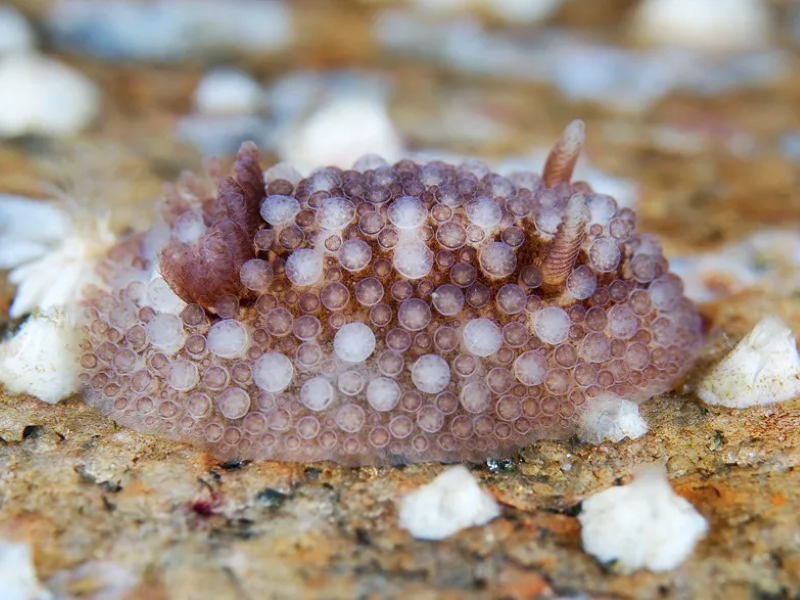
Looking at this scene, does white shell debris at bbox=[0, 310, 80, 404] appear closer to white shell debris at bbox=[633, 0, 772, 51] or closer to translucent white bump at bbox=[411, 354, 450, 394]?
translucent white bump at bbox=[411, 354, 450, 394]

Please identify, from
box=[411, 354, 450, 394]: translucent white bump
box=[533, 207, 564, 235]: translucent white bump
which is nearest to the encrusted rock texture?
box=[411, 354, 450, 394]: translucent white bump

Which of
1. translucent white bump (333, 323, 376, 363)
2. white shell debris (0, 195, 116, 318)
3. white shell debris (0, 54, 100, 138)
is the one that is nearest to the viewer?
translucent white bump (333, 323, 376, 363)

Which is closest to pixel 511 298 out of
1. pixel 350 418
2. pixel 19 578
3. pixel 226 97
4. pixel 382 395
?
pixel 382 395

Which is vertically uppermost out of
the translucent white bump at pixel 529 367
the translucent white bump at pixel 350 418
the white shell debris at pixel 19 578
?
the translucent white bump at pixel 529 367

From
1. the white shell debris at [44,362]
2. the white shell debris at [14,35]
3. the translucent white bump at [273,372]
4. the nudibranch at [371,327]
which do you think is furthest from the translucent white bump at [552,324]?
the white shell debris at [14,35]

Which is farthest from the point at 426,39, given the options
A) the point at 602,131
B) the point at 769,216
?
the point at 769,216

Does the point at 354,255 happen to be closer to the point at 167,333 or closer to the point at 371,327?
the point at 371,327

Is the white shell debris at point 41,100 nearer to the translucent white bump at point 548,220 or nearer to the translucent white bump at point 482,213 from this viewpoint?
the translucent white bump at point 482,213
